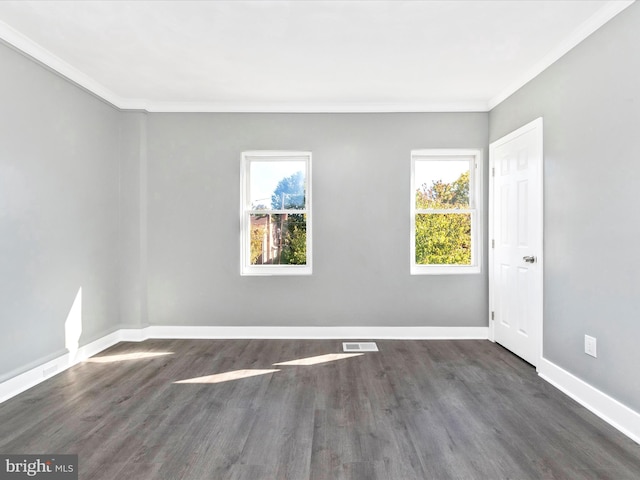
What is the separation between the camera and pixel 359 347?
403 cm

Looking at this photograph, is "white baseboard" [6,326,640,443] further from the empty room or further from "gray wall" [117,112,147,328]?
"gray wall" [117,112,147,328]

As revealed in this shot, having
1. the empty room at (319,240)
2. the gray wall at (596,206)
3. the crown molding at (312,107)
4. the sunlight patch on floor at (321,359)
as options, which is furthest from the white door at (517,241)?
the sunlight patch on floor at (321,359)

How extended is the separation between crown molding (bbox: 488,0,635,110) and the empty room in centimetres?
1

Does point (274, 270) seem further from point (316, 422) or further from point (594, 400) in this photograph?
point (594, 400)

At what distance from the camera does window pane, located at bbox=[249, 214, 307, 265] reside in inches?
176

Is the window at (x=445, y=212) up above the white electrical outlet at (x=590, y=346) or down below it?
above

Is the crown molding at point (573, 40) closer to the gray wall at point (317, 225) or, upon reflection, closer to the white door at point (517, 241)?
the white door at point (517, 241)

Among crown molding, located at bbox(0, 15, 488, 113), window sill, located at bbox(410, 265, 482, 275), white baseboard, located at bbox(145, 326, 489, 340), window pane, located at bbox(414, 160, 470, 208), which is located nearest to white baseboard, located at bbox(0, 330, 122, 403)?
white baseboard, located at bbox(145, 326, 489, 340)

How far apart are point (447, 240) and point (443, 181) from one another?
2.40 ft

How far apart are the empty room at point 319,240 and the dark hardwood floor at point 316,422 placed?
0.02 m

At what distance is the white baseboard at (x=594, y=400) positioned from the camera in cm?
228

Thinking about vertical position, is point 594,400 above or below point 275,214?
below

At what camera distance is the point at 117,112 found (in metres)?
4.28

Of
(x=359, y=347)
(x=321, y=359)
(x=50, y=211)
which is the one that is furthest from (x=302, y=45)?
(x=359, y=347)
